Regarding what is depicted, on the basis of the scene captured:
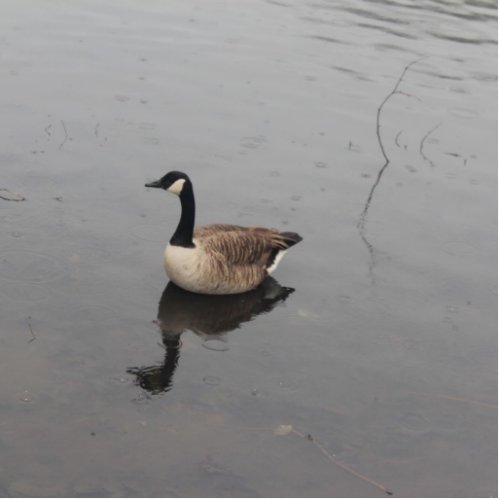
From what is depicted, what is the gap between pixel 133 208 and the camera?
1152 centimetres

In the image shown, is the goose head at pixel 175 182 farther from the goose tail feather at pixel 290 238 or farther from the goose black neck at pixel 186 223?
the goose tail feather at pixel 290 238

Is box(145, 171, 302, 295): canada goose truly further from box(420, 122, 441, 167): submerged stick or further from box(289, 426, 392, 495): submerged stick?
box(420, 122, 441, 167): submerged stick

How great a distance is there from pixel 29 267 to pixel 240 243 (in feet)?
7.33

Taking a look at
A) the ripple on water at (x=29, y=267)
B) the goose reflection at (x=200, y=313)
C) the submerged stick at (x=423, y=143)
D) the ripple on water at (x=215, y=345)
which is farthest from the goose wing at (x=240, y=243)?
the submerged stick at (x=423, y=143)

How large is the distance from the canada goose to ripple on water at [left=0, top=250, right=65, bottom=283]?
1.19 metres

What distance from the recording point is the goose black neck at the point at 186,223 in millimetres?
9781

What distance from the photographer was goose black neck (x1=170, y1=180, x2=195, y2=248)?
32.1ft

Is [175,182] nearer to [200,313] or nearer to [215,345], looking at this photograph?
[200,313]

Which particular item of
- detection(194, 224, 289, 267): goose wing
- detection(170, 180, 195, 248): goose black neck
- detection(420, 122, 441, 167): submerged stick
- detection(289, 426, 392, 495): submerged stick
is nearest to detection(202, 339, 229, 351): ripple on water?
detection(194, 224, 289, 267): goose wing

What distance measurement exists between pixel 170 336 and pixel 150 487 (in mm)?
2276

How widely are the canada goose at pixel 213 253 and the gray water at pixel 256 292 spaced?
0.81ft

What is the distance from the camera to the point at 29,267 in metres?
9.77

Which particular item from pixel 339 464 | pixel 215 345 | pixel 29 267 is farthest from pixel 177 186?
pixel 339 464

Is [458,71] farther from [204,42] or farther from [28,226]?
[28,226]
